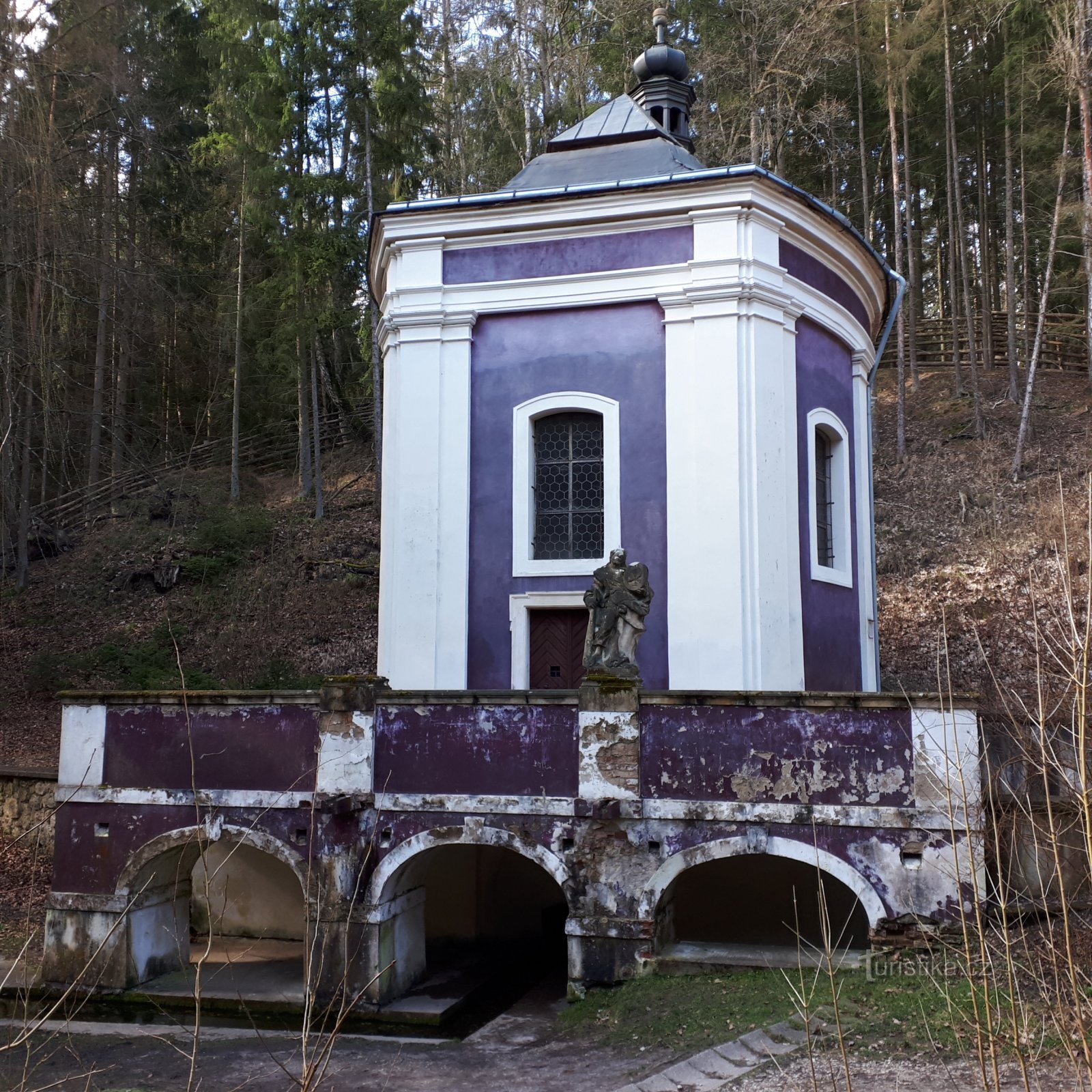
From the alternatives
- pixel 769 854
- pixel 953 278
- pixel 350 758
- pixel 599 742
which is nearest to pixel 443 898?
pixel 350 758

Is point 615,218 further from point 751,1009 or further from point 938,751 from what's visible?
point 751,1009

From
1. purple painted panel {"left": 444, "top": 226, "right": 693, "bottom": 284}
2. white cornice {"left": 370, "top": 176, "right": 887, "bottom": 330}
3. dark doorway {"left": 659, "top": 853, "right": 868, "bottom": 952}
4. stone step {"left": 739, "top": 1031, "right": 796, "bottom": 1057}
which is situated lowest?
stone step {"left": 739, "top": 1031, "right": 796, "bottom": 1057}

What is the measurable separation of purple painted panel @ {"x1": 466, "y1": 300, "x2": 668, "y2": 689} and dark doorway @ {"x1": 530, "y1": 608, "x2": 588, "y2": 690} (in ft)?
1.14

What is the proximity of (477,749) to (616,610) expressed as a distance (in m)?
2.07

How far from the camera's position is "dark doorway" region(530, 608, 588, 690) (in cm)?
1445

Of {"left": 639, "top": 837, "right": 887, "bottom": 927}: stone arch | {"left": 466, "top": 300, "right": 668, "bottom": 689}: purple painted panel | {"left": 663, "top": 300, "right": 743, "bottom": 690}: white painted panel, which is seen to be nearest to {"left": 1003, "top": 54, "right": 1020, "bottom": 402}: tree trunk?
{"left": 663, "top": 300, "right": 743, "bottom": 690}: white painted panel

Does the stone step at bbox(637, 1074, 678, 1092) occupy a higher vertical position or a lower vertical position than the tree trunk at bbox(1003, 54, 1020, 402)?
lower

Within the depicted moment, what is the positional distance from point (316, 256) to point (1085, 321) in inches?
850

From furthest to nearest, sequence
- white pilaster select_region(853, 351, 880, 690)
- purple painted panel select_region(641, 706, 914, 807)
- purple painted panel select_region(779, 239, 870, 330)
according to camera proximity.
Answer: white pilaster select_region(853, 351, 880, 690) → purple painted panel select_region(779, 239, 870, 330) → purple painted panel select_region(641, 706, 914, 807)

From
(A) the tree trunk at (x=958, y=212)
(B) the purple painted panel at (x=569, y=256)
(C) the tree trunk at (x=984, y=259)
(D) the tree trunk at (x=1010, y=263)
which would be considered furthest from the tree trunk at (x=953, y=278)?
(B) the purple painted panel at (x=569, y=256)

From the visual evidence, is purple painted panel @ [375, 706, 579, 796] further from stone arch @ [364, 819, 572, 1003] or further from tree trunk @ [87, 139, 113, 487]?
tree trunk @ [87, 139, 113, 487]

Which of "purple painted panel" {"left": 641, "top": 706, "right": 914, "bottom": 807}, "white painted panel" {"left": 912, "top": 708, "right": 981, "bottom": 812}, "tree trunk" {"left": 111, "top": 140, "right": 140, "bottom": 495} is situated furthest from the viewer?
"tree trunk" {"left": 111, "top": 140, "right": 140, "bottom": 495}

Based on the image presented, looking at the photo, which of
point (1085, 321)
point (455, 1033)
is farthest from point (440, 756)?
point (1085, 321)

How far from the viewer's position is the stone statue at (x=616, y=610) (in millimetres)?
12258
